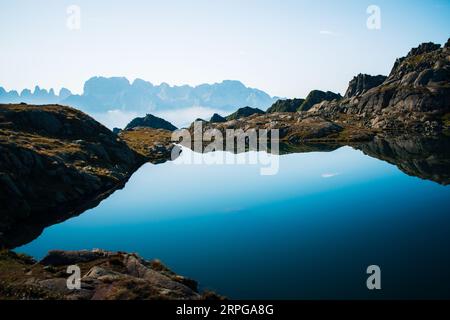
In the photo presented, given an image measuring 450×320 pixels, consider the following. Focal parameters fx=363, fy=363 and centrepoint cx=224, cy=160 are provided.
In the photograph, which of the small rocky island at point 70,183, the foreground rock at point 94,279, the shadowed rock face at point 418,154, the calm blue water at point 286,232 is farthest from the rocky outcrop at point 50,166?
the shadowed rock face at point 418,154

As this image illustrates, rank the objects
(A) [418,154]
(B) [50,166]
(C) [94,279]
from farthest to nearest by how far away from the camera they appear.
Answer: (A) [418,154]
(B) [50,166]
(C) [94,279]

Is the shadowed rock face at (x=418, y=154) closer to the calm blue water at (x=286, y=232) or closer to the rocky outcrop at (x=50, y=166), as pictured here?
the calm blue water at (x=286, y=232)

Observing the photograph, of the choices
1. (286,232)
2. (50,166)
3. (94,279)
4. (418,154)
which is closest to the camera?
(94,279)

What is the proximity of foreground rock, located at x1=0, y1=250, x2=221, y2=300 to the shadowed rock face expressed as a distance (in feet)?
289

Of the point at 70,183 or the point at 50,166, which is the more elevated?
A: the point at 50,166

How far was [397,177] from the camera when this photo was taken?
371 feet

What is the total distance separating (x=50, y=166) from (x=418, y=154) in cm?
13552

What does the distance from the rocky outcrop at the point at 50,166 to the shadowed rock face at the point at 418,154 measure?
98.6 meters

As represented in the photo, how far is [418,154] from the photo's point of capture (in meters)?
148

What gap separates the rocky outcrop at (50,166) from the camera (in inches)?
3098

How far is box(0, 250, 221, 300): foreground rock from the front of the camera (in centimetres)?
3341

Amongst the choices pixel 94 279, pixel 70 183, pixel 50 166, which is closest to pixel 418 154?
pixel 70 183

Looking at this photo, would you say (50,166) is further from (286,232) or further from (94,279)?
(94,279)
